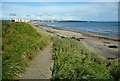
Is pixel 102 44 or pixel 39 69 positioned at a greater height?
pixel 39 69

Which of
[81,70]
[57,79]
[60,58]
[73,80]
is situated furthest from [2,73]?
[60,58]

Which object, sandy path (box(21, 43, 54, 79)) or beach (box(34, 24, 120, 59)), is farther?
beach (box(34, 24, 120, 59))

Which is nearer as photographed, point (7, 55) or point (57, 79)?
point (57, 79)

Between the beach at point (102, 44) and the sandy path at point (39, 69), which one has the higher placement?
the sandy path at point (39, 69)

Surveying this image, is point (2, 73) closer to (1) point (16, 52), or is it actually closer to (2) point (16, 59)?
(2) point (16, 59)

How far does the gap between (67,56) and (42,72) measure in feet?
Result: 10.1

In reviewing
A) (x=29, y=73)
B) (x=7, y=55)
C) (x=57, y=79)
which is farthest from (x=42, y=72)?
(x=7, y=55)

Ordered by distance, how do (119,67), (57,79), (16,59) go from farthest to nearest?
(119,67) → (16,59) → (57,79)

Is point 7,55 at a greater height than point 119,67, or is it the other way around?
point 7,55

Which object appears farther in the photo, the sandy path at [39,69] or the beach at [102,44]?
the beach at [102,44]

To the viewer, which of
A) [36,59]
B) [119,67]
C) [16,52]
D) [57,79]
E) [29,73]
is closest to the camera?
[57,79]

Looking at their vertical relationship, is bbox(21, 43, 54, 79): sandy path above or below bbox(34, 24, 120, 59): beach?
above

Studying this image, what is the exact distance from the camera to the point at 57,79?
791 cm

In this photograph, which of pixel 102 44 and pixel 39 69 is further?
pixel 102 44
